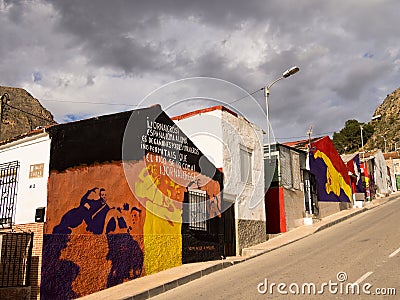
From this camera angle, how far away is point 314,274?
10.4 m

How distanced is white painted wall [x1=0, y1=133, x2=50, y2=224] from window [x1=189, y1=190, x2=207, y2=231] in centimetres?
525

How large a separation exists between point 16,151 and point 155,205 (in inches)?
164

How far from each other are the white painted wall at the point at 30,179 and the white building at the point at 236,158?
272 inches

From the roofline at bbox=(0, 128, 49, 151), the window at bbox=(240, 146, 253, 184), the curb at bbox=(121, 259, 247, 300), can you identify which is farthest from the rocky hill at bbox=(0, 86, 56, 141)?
the curb at bbox=(121, 259, 247, 300)

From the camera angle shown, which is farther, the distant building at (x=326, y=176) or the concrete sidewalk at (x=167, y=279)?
the distant building at (x=326, y=176)

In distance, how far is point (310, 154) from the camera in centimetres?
2448

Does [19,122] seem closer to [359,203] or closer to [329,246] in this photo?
[359,203]

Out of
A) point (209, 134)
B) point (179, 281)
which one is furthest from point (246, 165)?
point (179, 281)

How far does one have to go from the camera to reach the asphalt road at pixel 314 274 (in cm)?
872

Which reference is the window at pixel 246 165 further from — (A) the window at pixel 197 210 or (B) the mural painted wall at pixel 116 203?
(B) the mural painted wall at pixel 116 203

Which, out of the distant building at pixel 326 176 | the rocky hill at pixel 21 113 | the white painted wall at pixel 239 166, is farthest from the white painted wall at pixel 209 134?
the rocky hill at pixel 21 113

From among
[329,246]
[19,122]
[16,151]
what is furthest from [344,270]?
[19,122]

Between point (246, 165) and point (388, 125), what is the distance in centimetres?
7854

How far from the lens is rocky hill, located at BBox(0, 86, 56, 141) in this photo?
4228cm
